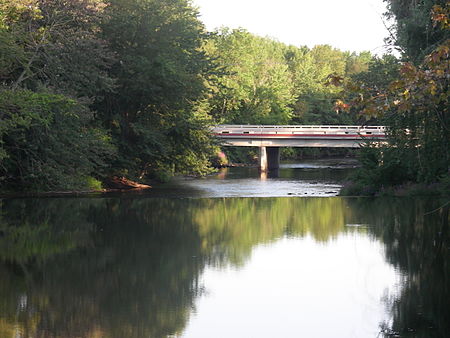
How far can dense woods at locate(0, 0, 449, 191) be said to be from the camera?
29.0 m

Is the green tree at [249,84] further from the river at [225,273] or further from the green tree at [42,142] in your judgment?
the river at [225,273]

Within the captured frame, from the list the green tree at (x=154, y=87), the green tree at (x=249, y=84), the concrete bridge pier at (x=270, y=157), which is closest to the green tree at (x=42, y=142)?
the green tree at (x=154, y=87)

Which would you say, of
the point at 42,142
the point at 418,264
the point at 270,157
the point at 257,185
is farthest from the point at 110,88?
the point at 270,157

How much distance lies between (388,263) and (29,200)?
19.2m

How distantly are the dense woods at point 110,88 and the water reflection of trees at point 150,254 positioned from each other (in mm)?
2738

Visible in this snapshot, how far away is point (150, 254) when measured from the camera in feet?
54.6

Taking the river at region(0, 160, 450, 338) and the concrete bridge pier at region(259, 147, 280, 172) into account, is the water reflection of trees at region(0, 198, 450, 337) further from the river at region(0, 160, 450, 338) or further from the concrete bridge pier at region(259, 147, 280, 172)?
the concrete bridge pier at region(259, 147, 280, 172)

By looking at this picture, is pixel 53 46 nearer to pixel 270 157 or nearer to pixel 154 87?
pixel 154 87

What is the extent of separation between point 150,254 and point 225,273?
271 centimetres

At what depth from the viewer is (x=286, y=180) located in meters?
53.2

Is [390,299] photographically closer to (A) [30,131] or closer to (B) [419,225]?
(B) [419,225]

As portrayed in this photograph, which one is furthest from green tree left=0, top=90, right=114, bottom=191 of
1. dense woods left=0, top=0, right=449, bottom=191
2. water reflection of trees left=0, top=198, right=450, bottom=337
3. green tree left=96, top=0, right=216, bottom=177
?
green tree left=96, top=0, right=216, bottom=177

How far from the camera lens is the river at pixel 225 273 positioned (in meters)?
10.9

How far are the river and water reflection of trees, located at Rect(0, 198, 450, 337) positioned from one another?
3cm
